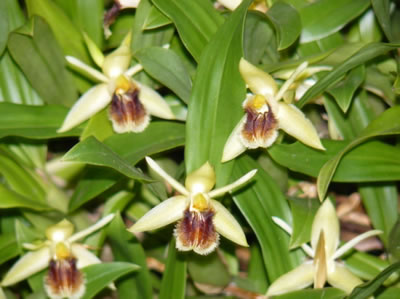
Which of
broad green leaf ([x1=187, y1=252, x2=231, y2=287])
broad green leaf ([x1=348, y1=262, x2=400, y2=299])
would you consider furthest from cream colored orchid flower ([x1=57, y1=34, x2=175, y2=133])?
broad green leaf ([x1=348, y1=262, x2=400, y2=299])

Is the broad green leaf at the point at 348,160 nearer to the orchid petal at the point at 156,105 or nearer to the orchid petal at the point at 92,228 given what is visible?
the orchid petal at the point at 156,105

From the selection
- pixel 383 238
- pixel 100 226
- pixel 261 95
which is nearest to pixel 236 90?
pixel 261 95

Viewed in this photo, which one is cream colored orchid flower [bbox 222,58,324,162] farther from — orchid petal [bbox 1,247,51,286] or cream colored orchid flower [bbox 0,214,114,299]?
orchid petal [bbox 1,247,51,286]

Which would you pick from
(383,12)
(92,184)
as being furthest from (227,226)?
(383,12)

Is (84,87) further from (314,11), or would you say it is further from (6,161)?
(314,11)

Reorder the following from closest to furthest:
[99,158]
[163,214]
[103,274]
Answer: [99,158] < [163,214] < [103,274]

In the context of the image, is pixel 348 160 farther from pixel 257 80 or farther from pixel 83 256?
pixel 83 256
